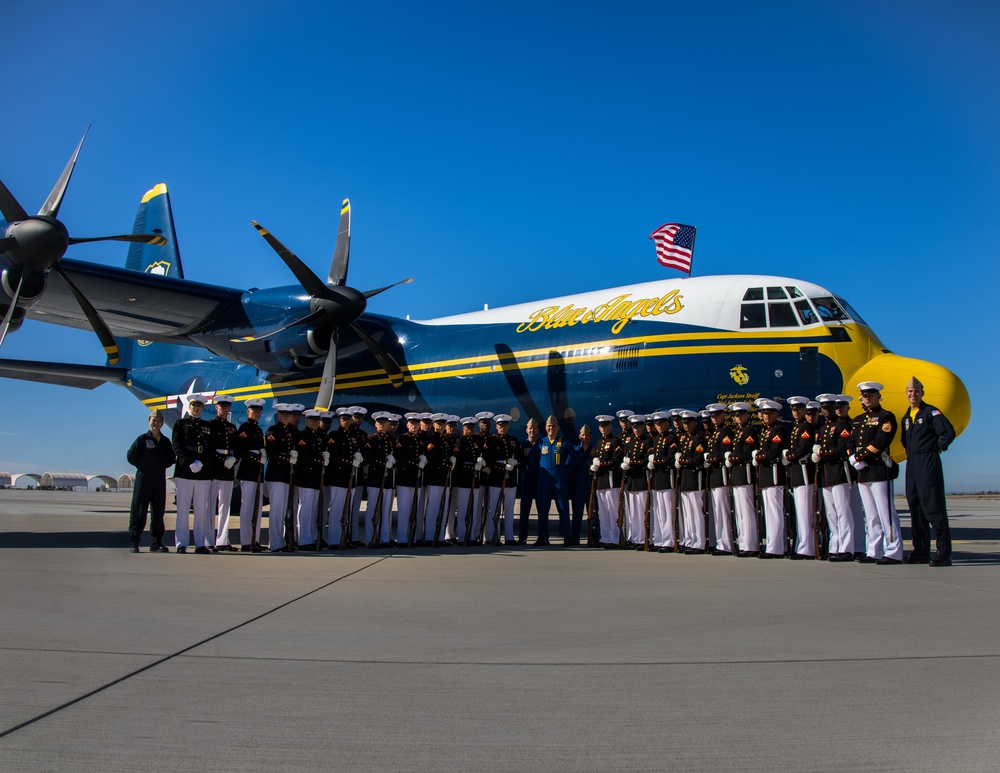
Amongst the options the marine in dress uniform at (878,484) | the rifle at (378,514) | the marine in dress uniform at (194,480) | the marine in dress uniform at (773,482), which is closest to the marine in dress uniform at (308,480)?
the rifle at (378,514)

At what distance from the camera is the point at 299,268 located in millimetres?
14945

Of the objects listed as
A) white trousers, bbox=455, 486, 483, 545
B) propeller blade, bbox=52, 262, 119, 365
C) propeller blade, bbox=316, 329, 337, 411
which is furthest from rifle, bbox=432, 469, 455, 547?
propeller blade, bbox=52, 262, 119, 365

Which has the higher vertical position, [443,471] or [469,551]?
[443,471]

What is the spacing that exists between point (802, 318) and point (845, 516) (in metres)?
4.30

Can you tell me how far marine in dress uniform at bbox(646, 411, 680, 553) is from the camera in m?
10.8

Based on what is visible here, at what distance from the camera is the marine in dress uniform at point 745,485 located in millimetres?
9797

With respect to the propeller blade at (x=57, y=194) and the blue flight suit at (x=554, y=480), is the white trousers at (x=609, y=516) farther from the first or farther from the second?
the propeller blade at (x=57, y=194)

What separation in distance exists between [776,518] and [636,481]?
2237mm

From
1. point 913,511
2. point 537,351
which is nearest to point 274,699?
point 913,511

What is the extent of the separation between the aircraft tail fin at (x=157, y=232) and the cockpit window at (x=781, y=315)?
649 inches

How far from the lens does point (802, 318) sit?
12305mm

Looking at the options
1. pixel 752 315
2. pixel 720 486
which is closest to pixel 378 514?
pixel 720 486

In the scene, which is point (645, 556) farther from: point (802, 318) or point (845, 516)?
point (802, 318)

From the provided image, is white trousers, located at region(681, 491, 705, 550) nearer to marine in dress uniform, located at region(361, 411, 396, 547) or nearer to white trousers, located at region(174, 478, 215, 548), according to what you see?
marine in dress uniform, located at region(361, 411, 396, 547)
